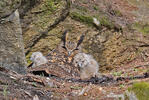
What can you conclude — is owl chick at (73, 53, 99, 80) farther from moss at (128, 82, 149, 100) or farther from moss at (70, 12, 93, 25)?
moss at (128, 82, 149, 100)

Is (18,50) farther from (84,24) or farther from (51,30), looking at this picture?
(84,24)

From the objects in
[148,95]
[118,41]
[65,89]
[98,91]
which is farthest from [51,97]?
[118,41]

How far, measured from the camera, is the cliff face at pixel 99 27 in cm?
756

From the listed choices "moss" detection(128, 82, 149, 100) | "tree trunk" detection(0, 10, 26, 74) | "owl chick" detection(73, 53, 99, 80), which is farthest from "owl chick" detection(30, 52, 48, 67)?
"moss" detection(128, 82, 149, 100)

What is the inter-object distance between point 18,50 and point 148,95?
112 inches

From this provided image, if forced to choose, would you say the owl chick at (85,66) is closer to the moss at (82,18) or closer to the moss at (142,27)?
the moss at (82,18)

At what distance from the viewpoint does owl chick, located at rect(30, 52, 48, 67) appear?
23.0 ft

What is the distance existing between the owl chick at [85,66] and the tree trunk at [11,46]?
1530 millimetres

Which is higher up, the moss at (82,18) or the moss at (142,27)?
A: the moss at (82,18)

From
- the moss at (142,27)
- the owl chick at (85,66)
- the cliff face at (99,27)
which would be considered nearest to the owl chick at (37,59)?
the cliff face at (99,27)

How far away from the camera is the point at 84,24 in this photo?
8258mm

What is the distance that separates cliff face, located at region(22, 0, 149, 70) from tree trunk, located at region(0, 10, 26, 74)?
6.82ft

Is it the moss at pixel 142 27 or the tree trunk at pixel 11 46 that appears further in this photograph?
the moss at pixel 142 27

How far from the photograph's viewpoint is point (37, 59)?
7160 millimetres
